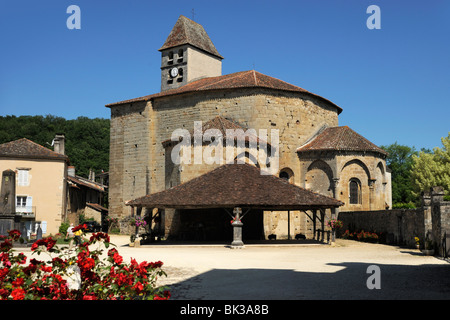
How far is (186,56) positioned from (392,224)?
23.8m

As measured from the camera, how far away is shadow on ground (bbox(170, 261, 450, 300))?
7145 millimetres

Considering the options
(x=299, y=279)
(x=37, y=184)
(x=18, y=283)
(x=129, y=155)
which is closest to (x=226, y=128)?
(x=129, y=155)

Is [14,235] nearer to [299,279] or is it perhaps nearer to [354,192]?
[299,279]

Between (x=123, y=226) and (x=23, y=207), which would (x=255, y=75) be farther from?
(x=23, y=207)

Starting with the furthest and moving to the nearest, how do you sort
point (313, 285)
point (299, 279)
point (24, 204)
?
point (24, 204) < point (299, 279) < point (313, 285)

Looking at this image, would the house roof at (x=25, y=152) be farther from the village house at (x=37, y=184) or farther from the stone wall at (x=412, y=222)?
the stone wall at (x=412, y=222)

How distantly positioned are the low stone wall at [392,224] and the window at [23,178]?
69.2 feet

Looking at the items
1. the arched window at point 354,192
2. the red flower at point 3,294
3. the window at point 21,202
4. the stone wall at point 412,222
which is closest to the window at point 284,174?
the arched window at point 354,192

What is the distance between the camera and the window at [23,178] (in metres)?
26.9

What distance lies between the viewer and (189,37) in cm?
3734

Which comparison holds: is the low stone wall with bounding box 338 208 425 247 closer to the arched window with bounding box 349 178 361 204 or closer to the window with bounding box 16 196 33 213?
the arched window with bounding box 349 178 361 204

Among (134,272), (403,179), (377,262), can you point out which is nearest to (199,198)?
(377,262)

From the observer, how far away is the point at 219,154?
2355cm

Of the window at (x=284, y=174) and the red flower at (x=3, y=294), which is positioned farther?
the window at (x=284, y=174)
